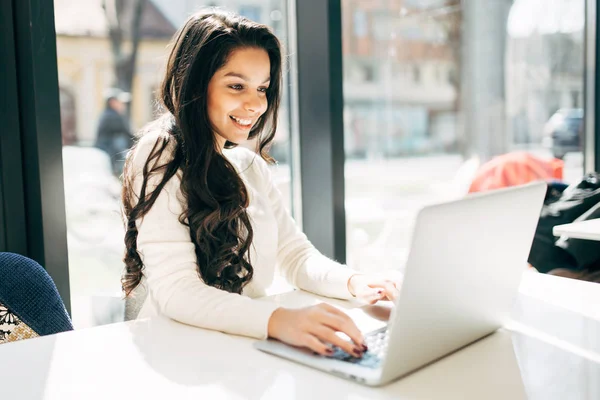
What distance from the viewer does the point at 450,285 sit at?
871 mm

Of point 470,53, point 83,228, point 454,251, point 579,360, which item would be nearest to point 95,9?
point 83,228

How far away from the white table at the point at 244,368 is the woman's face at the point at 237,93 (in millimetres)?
561

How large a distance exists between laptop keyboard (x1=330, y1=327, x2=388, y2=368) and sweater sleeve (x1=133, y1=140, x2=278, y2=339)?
161 millimetres

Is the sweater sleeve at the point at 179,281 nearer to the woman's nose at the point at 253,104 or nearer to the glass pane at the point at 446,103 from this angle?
the woman's nose at the point at 253,104

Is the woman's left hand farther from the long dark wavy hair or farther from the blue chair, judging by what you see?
the blue chair

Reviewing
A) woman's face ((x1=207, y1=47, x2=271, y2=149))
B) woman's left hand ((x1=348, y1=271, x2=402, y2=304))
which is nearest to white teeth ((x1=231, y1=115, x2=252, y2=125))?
woman's face ((x1=207, y1=47, x2=271, y2=149))

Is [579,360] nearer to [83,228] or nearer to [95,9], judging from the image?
[83,228]

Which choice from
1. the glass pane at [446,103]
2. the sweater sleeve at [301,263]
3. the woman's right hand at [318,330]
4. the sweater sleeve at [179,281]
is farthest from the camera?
the glass pane at [446,103]

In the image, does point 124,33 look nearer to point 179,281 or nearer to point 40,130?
point 40,130

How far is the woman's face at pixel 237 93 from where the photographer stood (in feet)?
4.85

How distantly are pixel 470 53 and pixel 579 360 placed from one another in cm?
254

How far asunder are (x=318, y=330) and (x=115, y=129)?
134 centimetres

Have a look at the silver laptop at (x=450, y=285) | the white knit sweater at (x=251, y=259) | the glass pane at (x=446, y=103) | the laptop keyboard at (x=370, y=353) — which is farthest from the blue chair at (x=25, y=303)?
the glass pane at (x=446, y=103)

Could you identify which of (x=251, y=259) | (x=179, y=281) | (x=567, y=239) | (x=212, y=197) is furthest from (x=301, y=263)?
(x=567, y=239)
